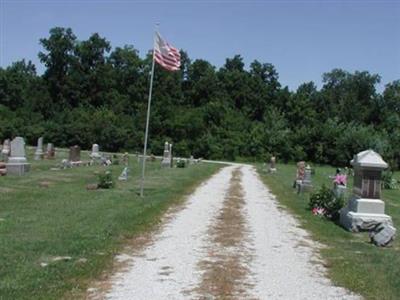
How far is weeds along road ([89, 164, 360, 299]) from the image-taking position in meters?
7.72

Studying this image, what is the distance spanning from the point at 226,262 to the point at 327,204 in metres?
8.41

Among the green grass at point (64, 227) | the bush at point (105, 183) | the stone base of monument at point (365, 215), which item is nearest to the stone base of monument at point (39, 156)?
the green grass at point (64, 227)

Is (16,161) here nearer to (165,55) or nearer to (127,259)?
(165,55)

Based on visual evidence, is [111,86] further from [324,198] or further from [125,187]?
[324,198]

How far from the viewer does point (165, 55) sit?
20.2 meters

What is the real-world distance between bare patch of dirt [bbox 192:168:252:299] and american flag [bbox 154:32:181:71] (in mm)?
6440

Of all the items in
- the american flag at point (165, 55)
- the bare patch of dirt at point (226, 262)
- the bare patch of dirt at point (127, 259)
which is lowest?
the bare patch of dirt at point (127, 259)

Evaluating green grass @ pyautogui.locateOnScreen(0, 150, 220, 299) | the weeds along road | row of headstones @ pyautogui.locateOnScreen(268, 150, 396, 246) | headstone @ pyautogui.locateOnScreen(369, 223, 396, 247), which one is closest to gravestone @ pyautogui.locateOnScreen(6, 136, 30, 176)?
Answer: green grass @ pyautogui.locateOnScreen(0, 150, 220, 299)

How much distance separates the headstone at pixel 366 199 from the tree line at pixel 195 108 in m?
53.9

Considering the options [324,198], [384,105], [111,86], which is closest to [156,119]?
[111,86]

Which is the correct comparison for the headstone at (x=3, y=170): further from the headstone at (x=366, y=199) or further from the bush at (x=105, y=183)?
the headstone at (x=366, y=199)

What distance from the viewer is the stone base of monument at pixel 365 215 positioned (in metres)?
14.3

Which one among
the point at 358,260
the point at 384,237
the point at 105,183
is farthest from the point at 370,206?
the point at 105,183

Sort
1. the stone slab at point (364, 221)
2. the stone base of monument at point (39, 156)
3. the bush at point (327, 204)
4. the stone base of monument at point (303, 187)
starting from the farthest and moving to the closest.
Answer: the stone base of monument at point (39, 156) < the stone base of monument at point (303, 187) < the bush at point (327, 204) < the stone slab at point (364, 221)
